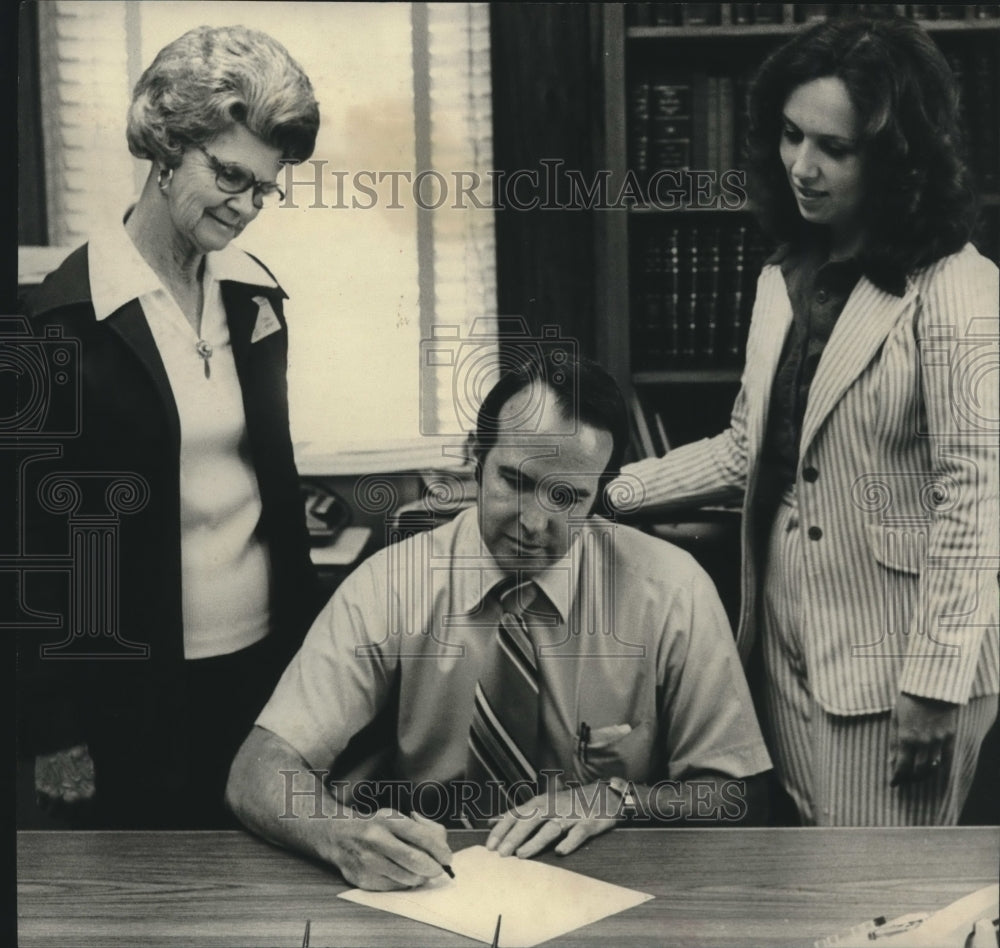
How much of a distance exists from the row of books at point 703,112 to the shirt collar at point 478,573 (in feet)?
2.25

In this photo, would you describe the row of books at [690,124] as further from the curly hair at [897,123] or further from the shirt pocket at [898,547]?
the shirt pocket at [898,547]

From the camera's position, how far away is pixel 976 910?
2.07 meters

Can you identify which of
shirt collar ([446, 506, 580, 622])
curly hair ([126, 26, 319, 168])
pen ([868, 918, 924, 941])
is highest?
curly hair ([126, 26, 319, 168])

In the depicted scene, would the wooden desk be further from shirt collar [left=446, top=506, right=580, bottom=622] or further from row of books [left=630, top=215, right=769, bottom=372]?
row of books [left=630, top=215, right=769, bottom=372]

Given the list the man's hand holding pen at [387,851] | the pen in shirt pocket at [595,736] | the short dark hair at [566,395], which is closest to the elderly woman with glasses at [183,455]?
the man's hand holding pen at [387,851]

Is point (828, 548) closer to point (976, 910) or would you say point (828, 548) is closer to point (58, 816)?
point (976, 910)

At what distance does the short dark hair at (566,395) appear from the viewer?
2115 mm

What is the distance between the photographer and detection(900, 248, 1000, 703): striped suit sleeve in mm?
2088

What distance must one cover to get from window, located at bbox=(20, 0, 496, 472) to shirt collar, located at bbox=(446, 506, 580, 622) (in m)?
0.15

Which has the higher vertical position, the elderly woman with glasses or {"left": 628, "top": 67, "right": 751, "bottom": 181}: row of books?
{"left": 628, "top": 67, "right": 751, "bottom": 181}: row of books

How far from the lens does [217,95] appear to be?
6.88ft

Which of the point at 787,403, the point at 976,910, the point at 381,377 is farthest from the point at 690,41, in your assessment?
the point at 976,910

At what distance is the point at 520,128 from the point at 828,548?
0.91 meters

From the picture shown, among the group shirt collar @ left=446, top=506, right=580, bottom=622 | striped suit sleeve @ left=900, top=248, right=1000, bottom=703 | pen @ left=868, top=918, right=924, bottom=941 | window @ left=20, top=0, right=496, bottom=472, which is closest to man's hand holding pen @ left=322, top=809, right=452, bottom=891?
shirt collar @ left=446, top=506, right=580, bottom=622
